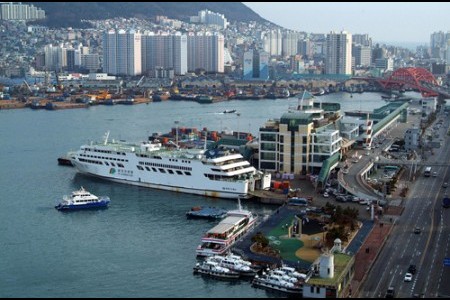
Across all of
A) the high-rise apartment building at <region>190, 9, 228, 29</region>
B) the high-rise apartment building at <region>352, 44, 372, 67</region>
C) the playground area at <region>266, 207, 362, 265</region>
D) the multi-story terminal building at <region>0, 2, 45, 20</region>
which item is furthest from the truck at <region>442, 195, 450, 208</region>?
the high-rise apartment building at <region>190, 9, 228, 29</region>

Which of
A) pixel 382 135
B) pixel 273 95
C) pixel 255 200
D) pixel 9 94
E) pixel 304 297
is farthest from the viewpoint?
pixel 273 95

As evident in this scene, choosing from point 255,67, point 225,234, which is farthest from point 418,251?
point 255,67

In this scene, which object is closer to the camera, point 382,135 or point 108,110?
point 382,135

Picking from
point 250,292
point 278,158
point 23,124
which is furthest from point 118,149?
point 23,124

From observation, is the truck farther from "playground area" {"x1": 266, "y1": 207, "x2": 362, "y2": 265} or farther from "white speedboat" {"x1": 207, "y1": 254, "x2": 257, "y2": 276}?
"white speedboat" {"x1": 207, "y1": 254, "x2": 257, "y2": 276}

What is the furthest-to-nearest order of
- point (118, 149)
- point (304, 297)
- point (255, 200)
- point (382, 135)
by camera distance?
point (382, 135) < point (118, 149) < point (255, 200) < point (304, 297)

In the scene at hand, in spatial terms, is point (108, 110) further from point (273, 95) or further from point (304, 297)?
point (304, 297)

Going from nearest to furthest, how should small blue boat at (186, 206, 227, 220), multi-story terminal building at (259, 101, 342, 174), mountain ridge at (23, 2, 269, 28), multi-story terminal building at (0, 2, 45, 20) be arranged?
1. small blue boat at (186, 206, 227, 220)
2. multi-story terminal building at (259, 101, 342, 174)
3. multi-story terminal building at (0, 2, 45, 20)
4. mountain ridge at (23, 2, 269, 28)

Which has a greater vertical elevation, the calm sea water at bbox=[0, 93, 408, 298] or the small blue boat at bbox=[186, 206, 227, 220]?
the small blue boat at bbox=[186, 206, 227, 220]
